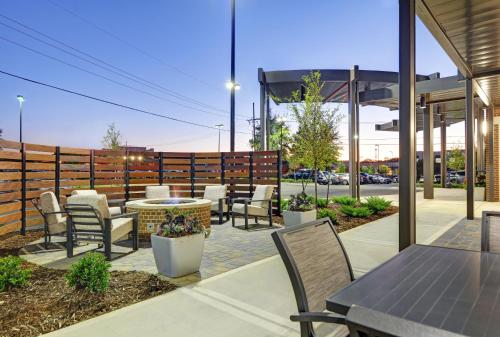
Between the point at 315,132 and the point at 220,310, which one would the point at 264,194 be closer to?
the point at 315,132

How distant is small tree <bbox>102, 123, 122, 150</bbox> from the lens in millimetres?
23406

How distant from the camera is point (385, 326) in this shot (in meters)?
0.78

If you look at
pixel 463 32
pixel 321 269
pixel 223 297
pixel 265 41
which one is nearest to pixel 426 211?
pixel 463 32

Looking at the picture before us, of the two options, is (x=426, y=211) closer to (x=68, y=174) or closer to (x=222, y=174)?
(x=222, y=174)

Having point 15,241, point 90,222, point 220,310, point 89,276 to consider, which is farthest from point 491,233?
point 15,241

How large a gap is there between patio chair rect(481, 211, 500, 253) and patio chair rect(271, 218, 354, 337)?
3.47 ft

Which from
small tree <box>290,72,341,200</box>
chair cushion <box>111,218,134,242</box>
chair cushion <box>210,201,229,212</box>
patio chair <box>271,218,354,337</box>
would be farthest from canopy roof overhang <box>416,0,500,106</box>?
chair cushion <box>210,201,229,212</box>

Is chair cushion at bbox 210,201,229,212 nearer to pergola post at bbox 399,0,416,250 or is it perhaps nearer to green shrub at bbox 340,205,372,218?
green shrub at bbox 340,205,372,218

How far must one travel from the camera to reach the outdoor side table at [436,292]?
3.73 ft

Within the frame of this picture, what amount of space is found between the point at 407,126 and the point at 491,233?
1.43m

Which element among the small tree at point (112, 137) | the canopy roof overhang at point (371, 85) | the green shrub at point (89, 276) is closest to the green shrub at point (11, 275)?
the green shrub at point (89, 276)

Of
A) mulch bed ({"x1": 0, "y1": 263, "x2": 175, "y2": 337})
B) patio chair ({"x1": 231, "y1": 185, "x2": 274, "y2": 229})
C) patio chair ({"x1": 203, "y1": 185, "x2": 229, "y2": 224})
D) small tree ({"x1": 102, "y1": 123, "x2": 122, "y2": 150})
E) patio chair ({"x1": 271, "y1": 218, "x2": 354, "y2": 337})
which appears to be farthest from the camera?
small tree ({"x1": 102, "y1": 123, "x2": 122, "y2": 150})

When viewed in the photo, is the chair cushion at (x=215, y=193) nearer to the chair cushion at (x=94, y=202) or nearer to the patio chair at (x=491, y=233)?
the chair cushion at (x=94, y=202)

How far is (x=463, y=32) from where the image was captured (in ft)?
16.0
